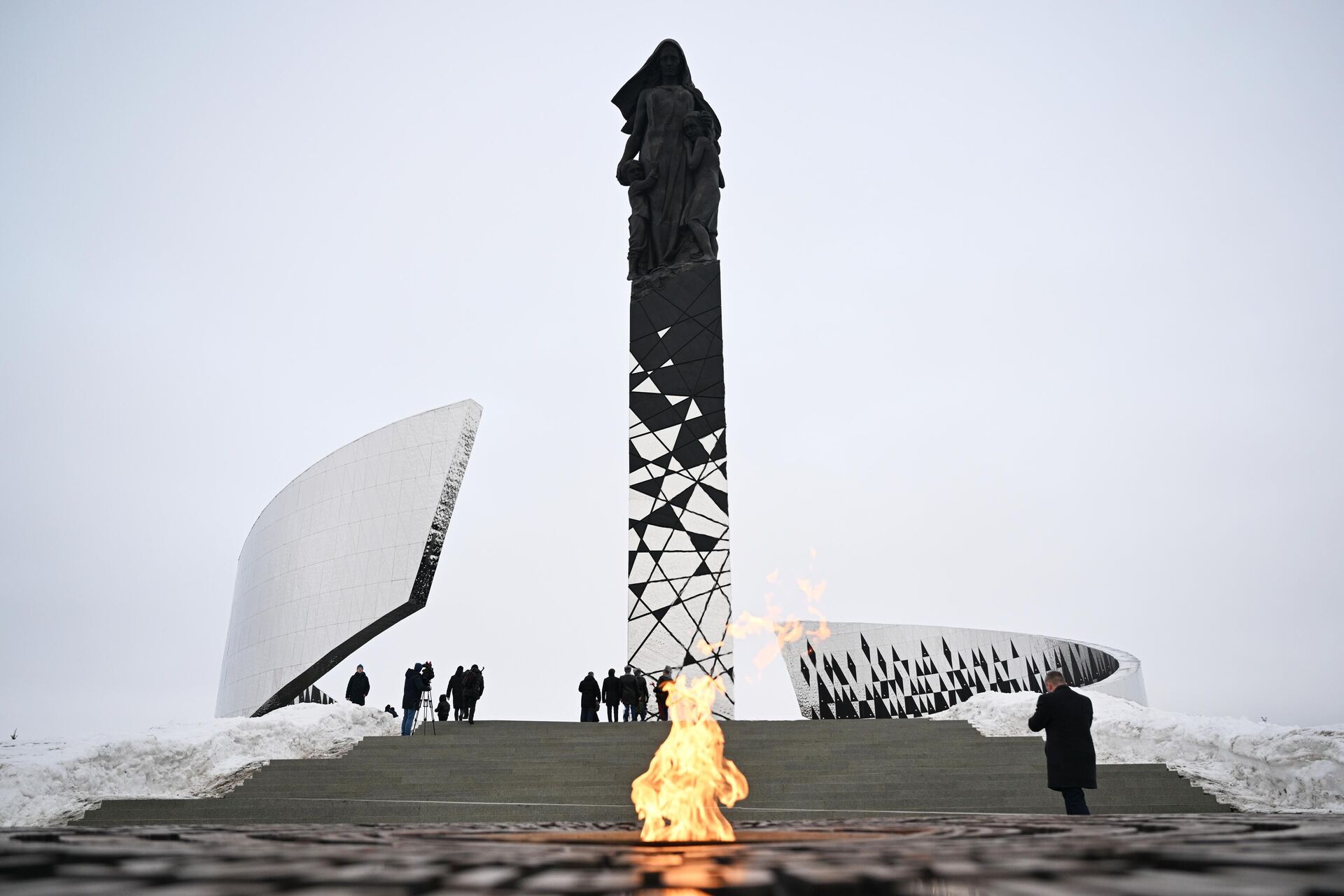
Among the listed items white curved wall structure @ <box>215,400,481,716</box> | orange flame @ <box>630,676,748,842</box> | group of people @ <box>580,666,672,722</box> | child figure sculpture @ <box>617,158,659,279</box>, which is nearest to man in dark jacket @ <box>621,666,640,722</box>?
group of people @ <box>580,666,672,722</box>

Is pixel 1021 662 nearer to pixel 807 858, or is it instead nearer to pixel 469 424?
pixel 469 424

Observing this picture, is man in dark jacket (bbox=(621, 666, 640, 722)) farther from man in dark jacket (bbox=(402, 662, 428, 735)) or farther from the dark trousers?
the dark trousers

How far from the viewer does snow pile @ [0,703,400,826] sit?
8297 millimetres

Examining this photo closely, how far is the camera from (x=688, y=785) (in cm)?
413

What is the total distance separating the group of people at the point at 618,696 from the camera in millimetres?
15094

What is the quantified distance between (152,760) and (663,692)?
27.4ft

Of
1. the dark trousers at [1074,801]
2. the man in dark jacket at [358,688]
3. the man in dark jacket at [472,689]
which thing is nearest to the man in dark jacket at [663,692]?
the man in dark jacket at [472,689]

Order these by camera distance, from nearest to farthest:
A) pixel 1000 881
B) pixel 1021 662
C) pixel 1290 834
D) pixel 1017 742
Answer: pixel 1000 881
pixel 1290 834
pixel 1017 742
pixel 1021 662

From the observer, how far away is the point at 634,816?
28.0ft

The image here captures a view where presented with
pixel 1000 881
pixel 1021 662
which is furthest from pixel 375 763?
pixel 1021 662

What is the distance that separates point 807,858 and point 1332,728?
7408mm

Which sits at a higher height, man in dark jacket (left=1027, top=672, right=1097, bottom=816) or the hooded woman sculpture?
the hooded woman sculpture

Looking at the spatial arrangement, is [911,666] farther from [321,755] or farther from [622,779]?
[321,755]

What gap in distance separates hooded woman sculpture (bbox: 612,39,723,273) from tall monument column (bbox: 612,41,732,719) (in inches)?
0.9
